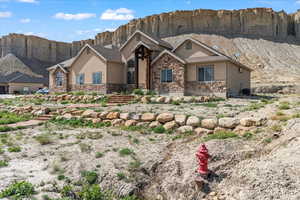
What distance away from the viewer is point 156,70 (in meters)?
21.5

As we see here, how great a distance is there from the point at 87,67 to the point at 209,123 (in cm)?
1901

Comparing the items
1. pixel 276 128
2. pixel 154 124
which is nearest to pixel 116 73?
pixel 154 124

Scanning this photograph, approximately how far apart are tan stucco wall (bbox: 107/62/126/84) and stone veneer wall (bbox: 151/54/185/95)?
4.10 metres

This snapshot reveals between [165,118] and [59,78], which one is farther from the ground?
[59,78]

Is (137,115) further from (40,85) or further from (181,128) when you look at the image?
(40,85)

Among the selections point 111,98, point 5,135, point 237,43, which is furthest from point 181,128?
point 237,43

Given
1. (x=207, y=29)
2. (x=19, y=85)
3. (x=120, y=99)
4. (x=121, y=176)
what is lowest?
(x=121, y=176)

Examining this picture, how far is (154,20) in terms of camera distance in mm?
81750

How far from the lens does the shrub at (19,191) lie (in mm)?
4406

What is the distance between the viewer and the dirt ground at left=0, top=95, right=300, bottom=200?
4.73 m

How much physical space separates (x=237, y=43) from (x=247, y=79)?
41326 mm

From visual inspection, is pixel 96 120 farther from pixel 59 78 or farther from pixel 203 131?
pixel 59 78

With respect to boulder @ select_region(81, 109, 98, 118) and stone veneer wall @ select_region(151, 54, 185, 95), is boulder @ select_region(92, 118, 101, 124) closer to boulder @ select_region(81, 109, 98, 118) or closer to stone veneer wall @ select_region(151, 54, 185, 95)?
boulder @ select_region(81, 109, 98, 118)

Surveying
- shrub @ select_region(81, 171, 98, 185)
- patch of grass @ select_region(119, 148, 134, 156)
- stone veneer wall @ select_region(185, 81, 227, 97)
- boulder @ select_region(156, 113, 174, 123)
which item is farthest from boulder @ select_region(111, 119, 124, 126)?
stone veneer wall @ select_region(185, 81, 227, 97)
